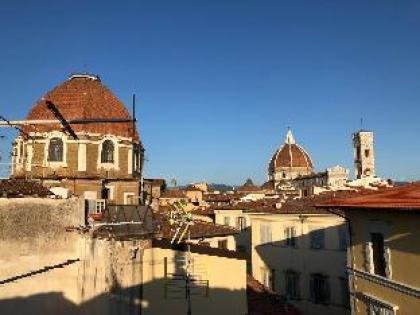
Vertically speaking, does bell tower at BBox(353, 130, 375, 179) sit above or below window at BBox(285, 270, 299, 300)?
above

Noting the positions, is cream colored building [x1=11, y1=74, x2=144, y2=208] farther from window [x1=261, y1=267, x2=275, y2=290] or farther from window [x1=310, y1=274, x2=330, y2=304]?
window [x1=310, y1=274, x2=330, y2=304]

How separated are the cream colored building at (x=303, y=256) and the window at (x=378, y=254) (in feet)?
46.2

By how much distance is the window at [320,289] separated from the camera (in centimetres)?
3275

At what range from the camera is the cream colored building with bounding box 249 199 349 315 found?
32062 millimetres

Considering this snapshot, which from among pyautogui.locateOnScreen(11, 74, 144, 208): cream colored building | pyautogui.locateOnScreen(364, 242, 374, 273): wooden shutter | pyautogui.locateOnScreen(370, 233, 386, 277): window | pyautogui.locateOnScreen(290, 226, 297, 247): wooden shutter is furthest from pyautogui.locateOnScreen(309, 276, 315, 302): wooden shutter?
pyautogui.locateOnScreen(11, 74, 144, 208): cream colored building

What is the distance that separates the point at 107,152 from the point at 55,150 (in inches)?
179

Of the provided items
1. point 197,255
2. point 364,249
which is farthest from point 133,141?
point 364,249

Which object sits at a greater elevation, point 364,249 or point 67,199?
point 67,199

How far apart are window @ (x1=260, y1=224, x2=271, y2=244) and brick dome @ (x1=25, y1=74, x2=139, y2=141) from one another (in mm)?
15303

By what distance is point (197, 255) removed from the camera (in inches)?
850

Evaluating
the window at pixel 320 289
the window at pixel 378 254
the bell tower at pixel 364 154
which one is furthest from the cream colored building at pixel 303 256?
the bell tower at pixel 364 154

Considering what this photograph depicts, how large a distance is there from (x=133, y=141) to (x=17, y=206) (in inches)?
1235

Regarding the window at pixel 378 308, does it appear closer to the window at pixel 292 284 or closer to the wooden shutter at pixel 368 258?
the wooden shutter at pixel 368 258

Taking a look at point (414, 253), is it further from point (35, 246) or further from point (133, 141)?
point (133, 141)
